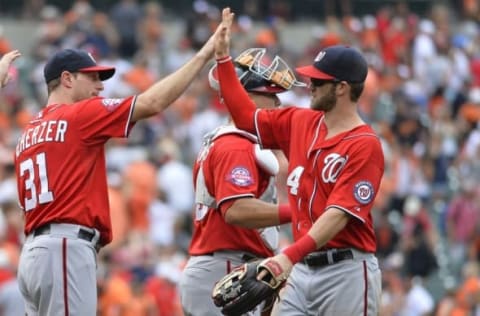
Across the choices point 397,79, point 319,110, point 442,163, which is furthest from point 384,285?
point 319,110

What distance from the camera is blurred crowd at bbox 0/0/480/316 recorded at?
15992 millimetres

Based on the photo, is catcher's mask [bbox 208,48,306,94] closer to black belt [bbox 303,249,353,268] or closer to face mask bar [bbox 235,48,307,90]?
face mask bar [bbox 235,48,307,90]

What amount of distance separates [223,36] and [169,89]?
432mm

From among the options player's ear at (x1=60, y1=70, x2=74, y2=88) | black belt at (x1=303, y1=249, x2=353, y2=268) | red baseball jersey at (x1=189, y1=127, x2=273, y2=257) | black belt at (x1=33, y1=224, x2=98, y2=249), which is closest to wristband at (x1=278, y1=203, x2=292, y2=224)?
red baseball jersey at (x1=189, y1=127, x2=273, y2=257)

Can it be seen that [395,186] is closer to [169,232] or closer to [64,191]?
[169,232]

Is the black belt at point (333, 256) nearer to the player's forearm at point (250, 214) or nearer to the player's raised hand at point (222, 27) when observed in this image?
the player's forearm at point (250, 214)

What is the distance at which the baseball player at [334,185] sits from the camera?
827 cm

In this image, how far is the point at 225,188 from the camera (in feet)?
28.7

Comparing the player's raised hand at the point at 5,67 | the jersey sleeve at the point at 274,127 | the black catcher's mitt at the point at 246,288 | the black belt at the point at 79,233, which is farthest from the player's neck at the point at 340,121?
the player's raised hand at the point at 5,67

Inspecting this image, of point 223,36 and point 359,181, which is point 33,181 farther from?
point 359,181

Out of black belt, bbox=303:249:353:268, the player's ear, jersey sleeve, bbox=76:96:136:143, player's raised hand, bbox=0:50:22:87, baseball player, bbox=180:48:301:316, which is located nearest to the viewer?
black belt, bbox=303:249:353:268

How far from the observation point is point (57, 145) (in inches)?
342

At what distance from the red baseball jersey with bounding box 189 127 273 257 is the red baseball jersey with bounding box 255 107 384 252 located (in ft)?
0.74

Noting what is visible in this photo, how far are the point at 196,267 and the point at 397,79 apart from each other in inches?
613
